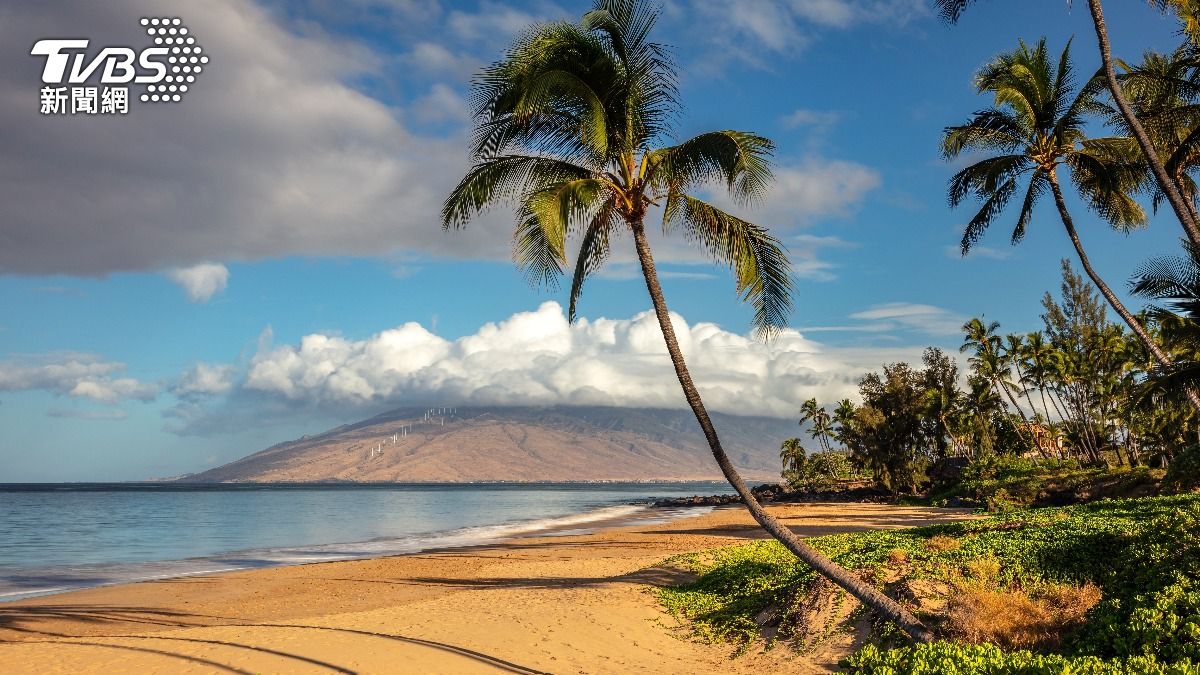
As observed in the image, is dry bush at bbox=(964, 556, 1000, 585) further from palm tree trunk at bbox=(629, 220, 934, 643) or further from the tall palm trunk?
the tall palm trunk

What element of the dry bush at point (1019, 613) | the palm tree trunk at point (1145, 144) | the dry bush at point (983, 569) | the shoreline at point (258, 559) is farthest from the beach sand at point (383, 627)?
the palm tree trunk at point (1145, 144)

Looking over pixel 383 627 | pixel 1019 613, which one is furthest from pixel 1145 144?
pixel 383 627

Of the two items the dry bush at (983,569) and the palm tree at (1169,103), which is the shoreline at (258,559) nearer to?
the dry bush at (983,569)

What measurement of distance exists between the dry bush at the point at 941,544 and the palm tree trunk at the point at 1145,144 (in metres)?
6.04

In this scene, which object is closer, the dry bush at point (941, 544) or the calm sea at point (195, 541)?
the dry bush at point (941, 544)

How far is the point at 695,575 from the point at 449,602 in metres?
5.27

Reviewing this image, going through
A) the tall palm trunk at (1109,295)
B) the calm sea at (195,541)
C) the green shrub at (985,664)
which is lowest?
the calm sea at (195,541)

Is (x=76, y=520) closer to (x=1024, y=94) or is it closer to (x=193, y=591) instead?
(x=193, y=591)

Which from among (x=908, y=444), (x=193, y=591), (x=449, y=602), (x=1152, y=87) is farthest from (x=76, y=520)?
(x=1152, y=87)

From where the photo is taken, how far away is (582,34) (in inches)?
395

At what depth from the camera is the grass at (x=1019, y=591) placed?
6.65 m

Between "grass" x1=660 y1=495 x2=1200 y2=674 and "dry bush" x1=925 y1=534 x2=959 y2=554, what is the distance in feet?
0.16

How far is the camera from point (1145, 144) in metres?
12.2

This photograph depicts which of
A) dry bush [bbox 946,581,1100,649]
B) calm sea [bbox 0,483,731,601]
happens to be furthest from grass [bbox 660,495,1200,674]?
calm sea [bbox 0,483,731,601]
